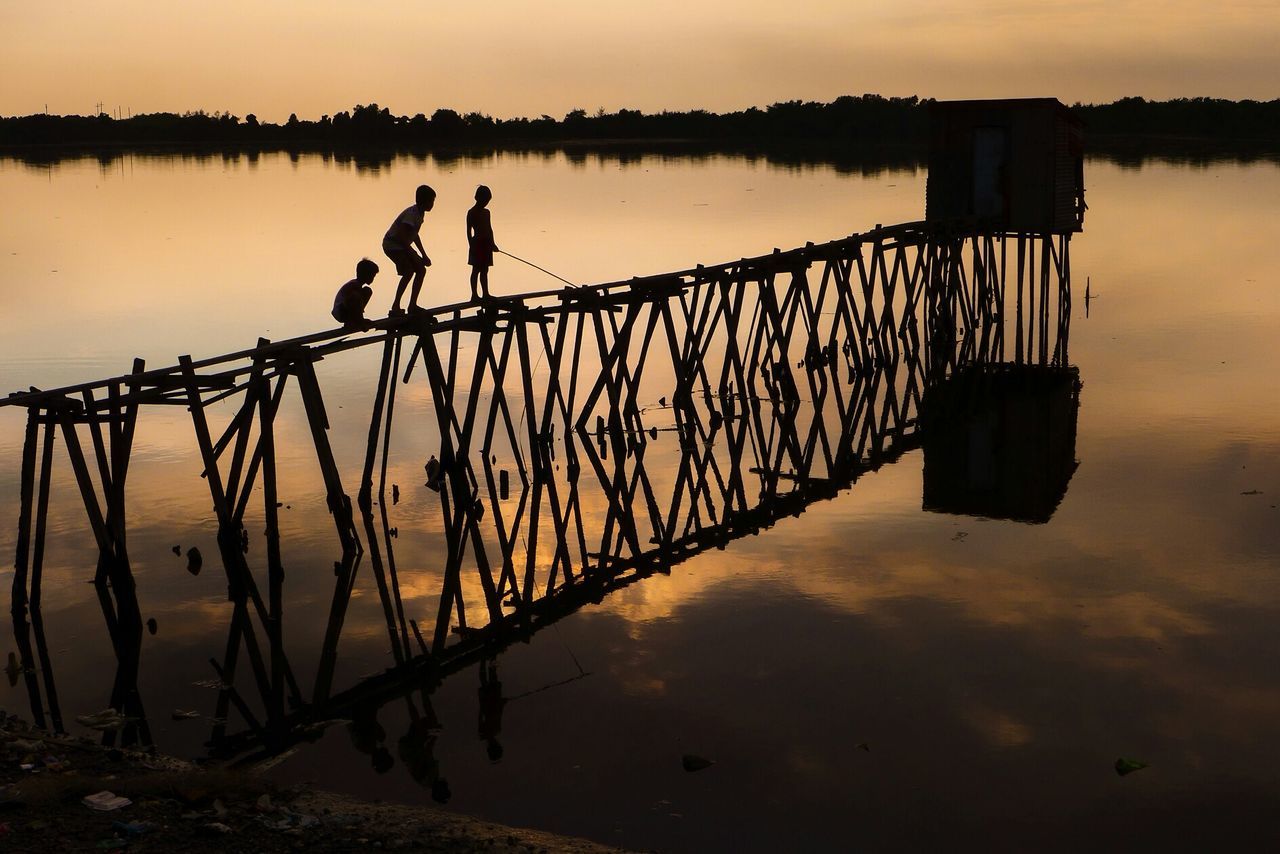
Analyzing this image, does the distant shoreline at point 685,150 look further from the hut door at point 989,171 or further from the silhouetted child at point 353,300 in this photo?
the silhouetted child at point 353,300

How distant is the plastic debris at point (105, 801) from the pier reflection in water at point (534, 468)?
145 centimetres

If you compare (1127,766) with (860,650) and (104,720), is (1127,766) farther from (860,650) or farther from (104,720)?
(104,720)

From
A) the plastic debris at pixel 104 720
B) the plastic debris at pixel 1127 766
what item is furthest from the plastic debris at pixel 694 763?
the plastic debris at pixel 104 720

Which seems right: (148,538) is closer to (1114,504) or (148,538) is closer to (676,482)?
(676,482)

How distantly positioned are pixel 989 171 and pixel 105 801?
2332cm

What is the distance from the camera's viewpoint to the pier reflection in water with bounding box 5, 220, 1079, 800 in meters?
11.6

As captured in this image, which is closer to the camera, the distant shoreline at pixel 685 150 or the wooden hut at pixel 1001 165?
the wooden hut at pixel 1001 165

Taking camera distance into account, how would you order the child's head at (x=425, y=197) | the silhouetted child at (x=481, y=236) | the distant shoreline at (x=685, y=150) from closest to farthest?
the child's head at (x=425, y=197)
the silhouetted child at (x=481, y=236)
the distant shoreline at (x=685, y=150)

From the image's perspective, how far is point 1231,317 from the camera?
105 feet

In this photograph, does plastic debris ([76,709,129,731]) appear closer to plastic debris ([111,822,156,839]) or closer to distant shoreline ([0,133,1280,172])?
plastic debris ([111,822,156,839])

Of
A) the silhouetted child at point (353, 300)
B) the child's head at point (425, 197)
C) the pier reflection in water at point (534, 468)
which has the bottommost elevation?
the pier reflection in water at point (534, 468)

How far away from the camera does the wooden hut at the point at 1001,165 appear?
27.3m

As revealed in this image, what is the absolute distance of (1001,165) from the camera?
91.7 ft

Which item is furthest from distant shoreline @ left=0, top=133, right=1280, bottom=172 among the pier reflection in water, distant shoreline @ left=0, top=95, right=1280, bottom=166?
the pier reflection in water
